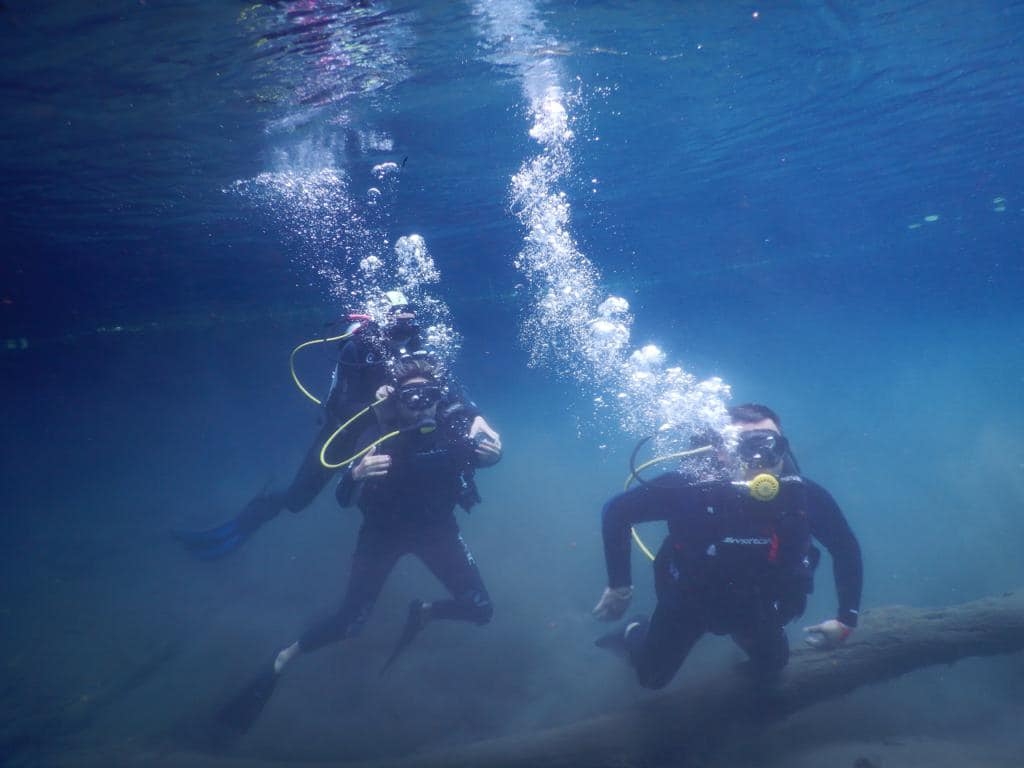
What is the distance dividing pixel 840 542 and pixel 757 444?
1.38 metres

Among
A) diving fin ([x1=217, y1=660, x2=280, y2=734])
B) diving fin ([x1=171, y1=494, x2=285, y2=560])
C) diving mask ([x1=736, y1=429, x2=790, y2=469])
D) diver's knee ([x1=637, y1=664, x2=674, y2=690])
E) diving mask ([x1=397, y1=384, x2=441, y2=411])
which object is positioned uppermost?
diving mask ([x1=397, y1=384, x2=441, y2=411])

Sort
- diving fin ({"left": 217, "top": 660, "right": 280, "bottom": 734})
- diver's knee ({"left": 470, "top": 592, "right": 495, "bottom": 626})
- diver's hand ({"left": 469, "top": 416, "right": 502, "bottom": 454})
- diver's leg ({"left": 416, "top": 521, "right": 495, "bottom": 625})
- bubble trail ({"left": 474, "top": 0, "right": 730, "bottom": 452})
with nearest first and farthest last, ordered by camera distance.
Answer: diver's hand ({"left": 469, "top": 416, "right": 502, "bottom": 454}) < diving fin ({"left": 217, "top": 660, "right": 280, "bottom": 734}) < diver's leg ({"left": 416, "top": 521, "right": 495, "bottom": 625}) < diver's knee ({"left": 470, "top": 592, "right": 495, "bottom": 626}) < bubble trail ({"left": 474, "top": 0, "right": 730, "bottom": 452})

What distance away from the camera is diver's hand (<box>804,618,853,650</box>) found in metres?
5.00

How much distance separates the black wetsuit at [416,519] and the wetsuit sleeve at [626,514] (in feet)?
5.94

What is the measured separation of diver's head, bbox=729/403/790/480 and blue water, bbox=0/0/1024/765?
2.89 meters

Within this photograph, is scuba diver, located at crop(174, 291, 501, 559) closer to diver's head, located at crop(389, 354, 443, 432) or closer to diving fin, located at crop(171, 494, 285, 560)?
diver's head, located at crop(389, 354, 443, 432)

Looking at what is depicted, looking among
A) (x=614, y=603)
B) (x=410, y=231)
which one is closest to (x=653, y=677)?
(x=614, y=603)

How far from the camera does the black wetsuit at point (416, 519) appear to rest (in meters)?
5.96

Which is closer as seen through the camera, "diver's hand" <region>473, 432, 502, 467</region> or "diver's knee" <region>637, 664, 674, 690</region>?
"diver's knee" <region>637, 664, 674, 690</region>

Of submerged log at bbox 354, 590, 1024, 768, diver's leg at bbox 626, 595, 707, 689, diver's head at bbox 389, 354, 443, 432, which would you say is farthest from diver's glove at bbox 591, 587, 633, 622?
diver's head at bbox 389, 354, 443, 432

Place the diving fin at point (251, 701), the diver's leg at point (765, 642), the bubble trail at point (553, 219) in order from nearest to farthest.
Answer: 1. the diver's leg at point (765, 642)
2. the diving fin at point (251, 701)
3. the bubble trail at point (553, 219)

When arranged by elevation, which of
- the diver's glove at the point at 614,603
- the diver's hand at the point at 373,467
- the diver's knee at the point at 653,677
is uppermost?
the diver's hand at the point at 373,467

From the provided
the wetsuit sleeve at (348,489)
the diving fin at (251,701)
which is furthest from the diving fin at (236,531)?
the wetsuit sleeve at (348,489)

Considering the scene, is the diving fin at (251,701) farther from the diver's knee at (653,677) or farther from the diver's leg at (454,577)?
the diver's knee at (653,677)
